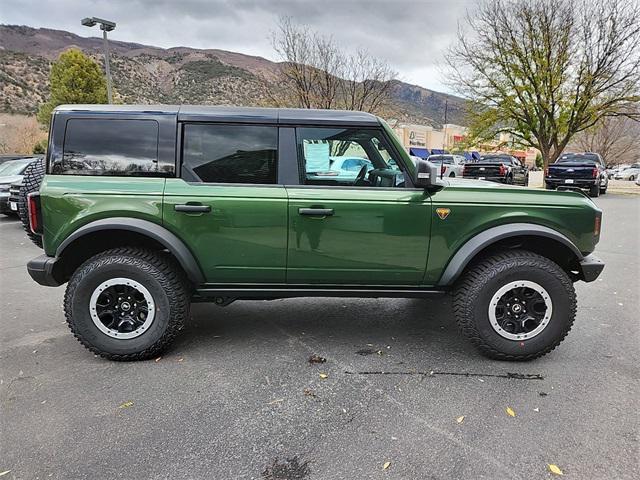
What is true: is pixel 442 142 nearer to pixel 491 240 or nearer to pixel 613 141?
pixel 613 141

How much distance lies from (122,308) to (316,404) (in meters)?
1.66

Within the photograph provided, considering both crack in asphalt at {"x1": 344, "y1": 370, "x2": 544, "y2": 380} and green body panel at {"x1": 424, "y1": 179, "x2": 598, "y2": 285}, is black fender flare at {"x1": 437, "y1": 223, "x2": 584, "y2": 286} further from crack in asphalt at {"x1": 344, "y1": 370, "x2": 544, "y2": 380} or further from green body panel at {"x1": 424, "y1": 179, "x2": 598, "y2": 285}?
crack in asphalt at {"x1": 344, "y1": 370, "x2": 544, "y2": 380}

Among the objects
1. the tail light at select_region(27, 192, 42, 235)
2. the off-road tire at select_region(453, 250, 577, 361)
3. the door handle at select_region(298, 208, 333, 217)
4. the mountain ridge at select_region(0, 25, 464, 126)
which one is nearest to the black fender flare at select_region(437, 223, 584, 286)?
the off-road tire at select_region(453, 250, 577, 361)

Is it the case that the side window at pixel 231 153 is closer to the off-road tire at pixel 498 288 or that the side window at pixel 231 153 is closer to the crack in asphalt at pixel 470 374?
the crack in asphalt at pixel 470 374

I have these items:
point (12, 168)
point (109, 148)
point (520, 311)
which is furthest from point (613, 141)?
point (109, 148)

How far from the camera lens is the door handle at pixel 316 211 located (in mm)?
3211

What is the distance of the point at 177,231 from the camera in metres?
3.21

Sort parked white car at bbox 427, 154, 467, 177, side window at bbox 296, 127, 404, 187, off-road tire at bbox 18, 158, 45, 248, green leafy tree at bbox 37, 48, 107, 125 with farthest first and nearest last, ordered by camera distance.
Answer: green leafy tree at bbox 37, 48, 107, 125 → parked white car at bbox 427, 154, 467, 177 → off-road tire at bbox 18, 158, 45, 248 → side window at bbox 296, 127, 404, 187

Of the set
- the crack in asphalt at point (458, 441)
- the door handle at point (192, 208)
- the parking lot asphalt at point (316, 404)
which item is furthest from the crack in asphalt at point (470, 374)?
the door handle at point (192, 208)

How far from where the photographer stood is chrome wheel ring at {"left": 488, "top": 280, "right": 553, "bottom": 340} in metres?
3.32

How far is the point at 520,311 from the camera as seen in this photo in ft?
11.1

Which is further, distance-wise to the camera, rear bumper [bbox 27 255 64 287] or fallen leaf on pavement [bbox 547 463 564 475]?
rear bumper [bbox 27 255 64 287]

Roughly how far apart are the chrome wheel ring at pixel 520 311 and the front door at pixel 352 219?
640mm

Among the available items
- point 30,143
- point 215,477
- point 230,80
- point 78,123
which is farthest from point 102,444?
point 230,80
